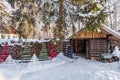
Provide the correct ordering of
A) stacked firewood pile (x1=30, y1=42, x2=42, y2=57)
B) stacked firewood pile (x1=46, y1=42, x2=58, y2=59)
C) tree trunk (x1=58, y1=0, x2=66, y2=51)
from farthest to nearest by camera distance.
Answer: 1. tree trunk (x1=58, y1=0, x2=66, y2=51)
2. stacked firewood pile (x1=30, y1=42, x2=42, y2=57)
3. stacked firewood pile (x1=46, y1=42, x2=58, y2=59)

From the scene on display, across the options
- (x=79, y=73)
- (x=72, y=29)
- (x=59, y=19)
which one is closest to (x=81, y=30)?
(x=72, y=29)

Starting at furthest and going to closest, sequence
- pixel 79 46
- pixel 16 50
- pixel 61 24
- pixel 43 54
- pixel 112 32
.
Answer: pixel 79 46
pixel 61 24
pixel 112 32
pixel 16 50
pixel 43 54

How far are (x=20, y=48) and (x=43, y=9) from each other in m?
4.38

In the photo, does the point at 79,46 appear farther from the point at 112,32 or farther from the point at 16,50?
the point at 16,50

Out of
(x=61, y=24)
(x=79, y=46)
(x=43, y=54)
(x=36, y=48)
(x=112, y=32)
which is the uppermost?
(x=61, y=24)

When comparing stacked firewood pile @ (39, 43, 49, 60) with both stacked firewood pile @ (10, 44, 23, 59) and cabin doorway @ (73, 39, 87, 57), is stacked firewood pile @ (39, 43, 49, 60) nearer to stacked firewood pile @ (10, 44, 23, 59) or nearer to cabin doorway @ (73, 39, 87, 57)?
stacked firewood pile @ (10, 44, 23, 59)

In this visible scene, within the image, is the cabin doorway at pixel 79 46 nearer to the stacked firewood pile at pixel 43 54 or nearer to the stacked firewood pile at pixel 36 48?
the stacked firewood pile at pixel 36 48

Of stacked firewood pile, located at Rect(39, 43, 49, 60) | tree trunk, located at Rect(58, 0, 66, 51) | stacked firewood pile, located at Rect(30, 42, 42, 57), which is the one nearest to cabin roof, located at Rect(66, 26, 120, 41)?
tree trunk, located at Rect(58, 0, 66, 51)

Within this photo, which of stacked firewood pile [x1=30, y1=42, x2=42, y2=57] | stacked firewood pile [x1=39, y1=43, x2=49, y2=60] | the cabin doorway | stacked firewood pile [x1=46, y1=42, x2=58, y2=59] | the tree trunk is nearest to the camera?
stacked firewood pile [x1=39, y1=43, x2=49, y2=60]

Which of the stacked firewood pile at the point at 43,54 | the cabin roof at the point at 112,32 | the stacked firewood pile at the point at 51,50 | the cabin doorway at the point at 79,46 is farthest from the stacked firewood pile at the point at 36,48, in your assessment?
the cabin doorway at the point at 79,46

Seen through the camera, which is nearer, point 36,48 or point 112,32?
point 36,48

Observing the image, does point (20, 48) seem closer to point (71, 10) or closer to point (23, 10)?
point (23, 10)

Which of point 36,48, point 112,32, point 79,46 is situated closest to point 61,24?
point 36,48

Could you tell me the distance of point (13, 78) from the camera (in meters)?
12.9
